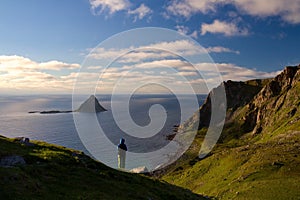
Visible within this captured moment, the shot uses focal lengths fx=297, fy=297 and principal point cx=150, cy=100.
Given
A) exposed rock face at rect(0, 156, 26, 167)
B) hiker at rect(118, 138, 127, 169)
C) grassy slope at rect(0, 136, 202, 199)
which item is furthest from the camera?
hiker at rect(118, 138, 127, 169)

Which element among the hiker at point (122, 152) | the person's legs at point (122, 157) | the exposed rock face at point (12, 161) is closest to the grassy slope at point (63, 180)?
the exposed rock face at point (12, 161)

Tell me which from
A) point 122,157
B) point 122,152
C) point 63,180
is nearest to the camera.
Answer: point 63,180

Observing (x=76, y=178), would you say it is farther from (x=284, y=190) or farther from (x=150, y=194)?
(x=284, y=190)

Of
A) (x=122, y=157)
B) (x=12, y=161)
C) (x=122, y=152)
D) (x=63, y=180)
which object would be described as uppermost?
(x=12, y=161)

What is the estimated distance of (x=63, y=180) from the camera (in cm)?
2397

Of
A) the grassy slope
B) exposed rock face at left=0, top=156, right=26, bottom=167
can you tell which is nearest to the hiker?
the grassy slope

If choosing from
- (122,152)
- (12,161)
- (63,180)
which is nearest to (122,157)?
(122,152)

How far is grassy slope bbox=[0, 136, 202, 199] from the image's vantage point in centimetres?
1972

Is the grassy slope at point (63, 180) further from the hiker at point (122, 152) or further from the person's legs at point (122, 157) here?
the person's legs at point (122, 157)

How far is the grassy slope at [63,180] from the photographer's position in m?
19.7

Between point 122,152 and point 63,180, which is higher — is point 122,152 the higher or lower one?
the higher one

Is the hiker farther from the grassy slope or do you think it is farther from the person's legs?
the grassy slope

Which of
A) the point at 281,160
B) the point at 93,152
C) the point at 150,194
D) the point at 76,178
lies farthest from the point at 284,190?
the point at 93,152

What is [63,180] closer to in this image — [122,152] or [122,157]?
[122,152]
